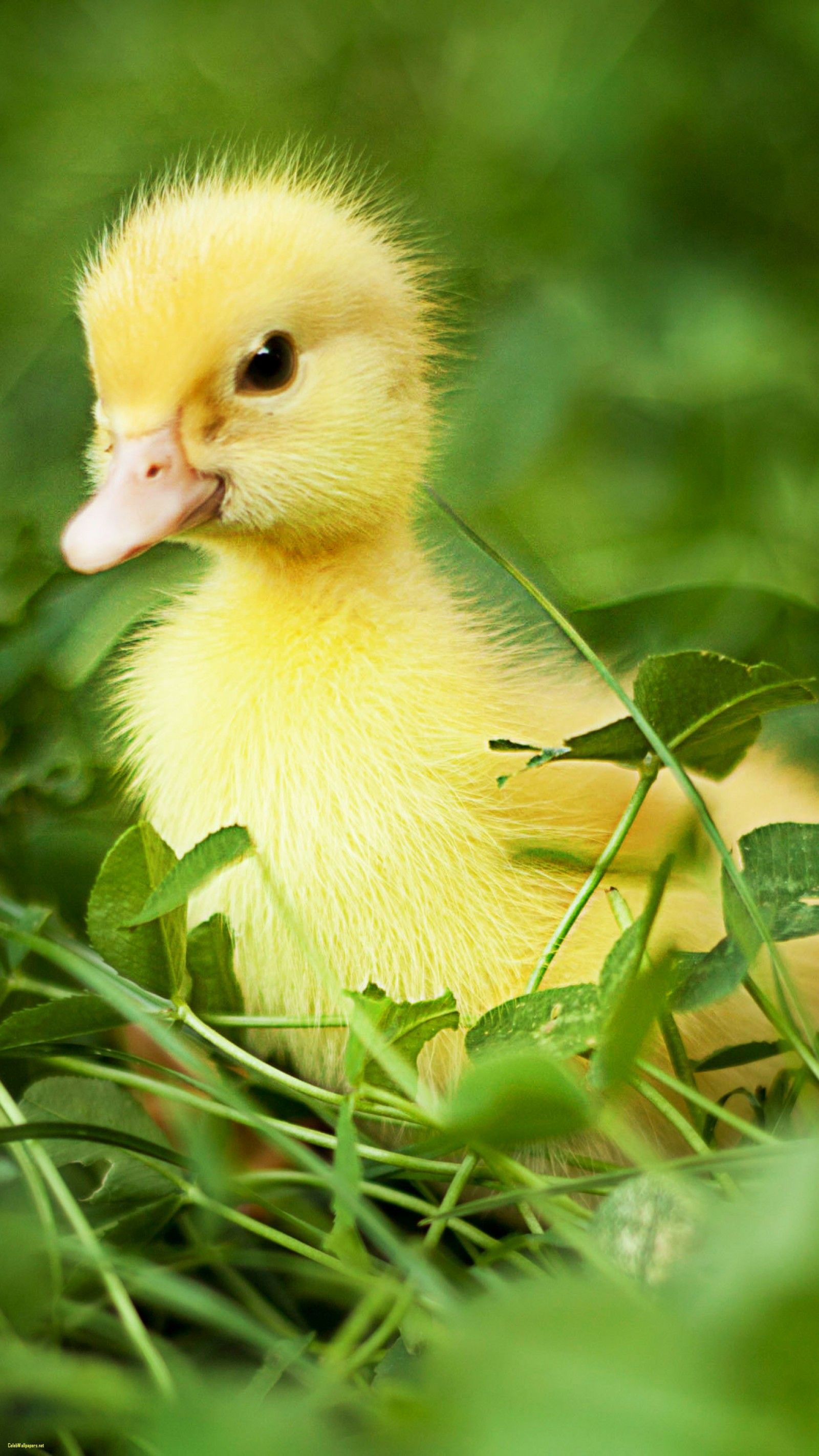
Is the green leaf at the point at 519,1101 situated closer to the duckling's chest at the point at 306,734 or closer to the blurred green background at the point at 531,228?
the duckling's chest at the point at 306,734

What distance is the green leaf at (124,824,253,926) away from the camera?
35cm

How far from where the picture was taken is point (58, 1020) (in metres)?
0.37

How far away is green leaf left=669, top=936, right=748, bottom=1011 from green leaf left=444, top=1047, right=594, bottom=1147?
11 cm

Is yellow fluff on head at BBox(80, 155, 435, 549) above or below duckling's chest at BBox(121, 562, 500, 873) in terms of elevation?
above

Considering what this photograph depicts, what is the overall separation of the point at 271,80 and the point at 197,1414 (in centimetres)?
62

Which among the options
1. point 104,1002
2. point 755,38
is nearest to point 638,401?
point 755,38

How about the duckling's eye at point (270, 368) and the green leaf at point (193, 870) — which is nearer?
the green leaf at point (193, 870)

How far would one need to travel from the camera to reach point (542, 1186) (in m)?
0.30

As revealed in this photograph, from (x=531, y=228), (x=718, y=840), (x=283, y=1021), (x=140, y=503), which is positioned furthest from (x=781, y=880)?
(x=531, y=228)

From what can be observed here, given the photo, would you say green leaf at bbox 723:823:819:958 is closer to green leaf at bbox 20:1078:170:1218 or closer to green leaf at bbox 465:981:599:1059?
green leaf at bbox 465:981:599:1059

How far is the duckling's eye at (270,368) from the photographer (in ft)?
1.62

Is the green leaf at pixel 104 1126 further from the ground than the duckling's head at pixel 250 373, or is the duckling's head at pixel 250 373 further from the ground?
the duckling's head at pixel 250 373

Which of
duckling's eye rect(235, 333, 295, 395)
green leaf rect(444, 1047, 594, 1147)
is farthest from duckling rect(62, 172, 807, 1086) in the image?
green leaf rect(444, 1047, 594, 1147)

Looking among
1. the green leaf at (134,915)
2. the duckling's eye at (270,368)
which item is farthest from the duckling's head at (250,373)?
the green leaf at (134,915)
